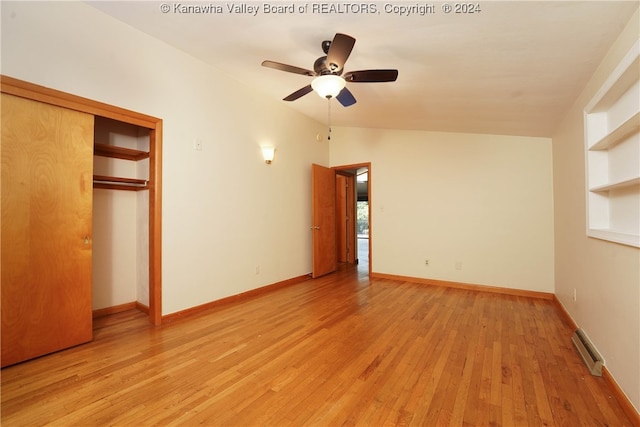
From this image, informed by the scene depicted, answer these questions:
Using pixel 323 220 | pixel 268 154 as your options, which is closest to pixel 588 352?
pixel 323 220

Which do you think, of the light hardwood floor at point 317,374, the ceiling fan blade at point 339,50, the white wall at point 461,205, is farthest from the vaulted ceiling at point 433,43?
the light hardwood floor at point 317,374

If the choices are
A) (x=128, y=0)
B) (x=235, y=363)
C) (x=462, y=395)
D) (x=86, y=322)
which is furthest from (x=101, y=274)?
(x=462, y=395)

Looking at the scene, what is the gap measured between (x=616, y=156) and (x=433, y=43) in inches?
→ 63.0

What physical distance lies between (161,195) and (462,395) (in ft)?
9.89

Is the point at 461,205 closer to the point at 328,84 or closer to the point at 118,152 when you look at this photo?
the point at 328,84

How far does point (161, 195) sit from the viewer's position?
2744 mm

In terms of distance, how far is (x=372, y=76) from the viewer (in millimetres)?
2127

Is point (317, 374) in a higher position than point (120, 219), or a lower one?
lower

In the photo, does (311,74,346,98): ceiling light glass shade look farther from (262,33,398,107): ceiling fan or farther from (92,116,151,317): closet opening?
(92,116,151,317): closet opening

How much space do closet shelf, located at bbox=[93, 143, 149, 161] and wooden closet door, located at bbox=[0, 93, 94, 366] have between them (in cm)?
57

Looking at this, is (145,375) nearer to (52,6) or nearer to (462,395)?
(462,395)

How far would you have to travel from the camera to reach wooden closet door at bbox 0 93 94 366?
1938 mm

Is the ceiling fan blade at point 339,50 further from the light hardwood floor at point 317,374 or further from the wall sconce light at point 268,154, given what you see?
the light hardwood floor at point 317,374

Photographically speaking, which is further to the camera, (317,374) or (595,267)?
(595,267)
